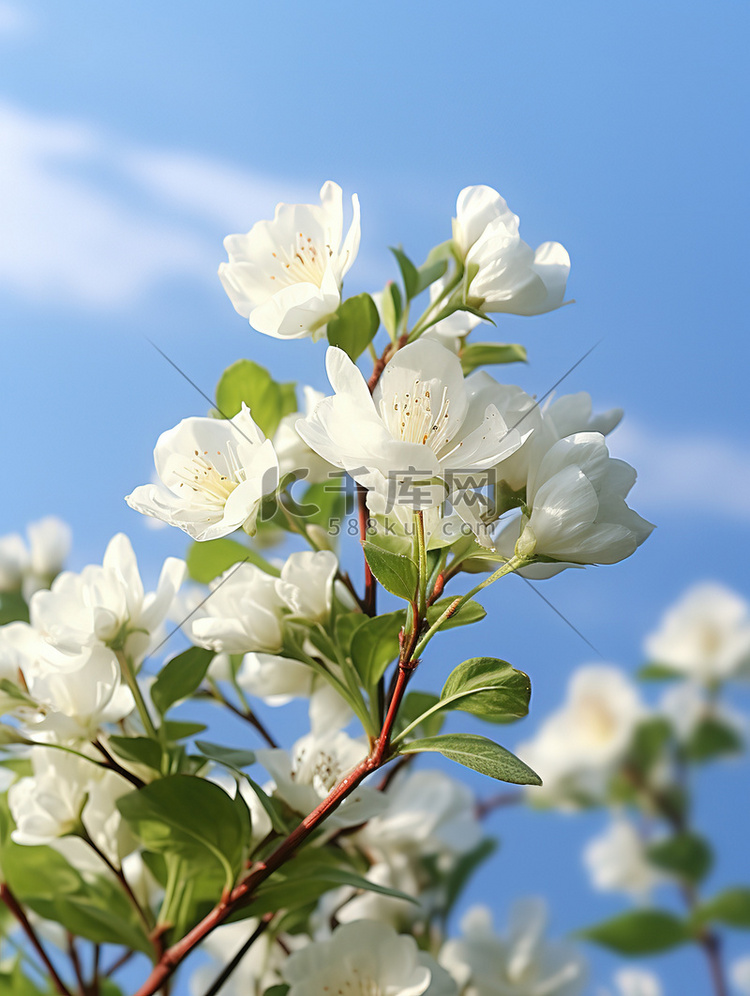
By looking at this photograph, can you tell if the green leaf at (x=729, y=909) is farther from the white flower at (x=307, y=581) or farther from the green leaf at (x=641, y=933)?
the white flower at (x=307, y=581)

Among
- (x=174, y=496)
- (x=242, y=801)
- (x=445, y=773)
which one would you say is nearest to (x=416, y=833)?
(x=445, y=773)

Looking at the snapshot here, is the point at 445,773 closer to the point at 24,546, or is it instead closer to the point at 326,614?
the point at 326,614

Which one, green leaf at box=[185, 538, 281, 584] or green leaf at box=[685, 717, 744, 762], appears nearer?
green leaf at box=[185, 538, 281, 584]

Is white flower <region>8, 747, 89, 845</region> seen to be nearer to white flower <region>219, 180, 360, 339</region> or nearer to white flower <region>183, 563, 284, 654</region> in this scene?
white flower <region>183, 563, 284, 654</region>

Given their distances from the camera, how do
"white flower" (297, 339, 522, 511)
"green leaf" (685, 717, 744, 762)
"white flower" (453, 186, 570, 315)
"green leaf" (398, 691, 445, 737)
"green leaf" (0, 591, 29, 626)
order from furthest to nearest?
"green leaf" (685, 717, 744, 762) < "green leaf" (0, 591, 29, 626) < "green leaf" (398, 691, 445, 737) < "white flower" (453, 186, 570, 315) < "white flower" (297, 339, 522, 511)

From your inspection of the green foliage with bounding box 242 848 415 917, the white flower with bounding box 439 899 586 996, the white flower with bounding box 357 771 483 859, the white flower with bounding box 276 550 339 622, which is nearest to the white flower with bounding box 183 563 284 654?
the white flower with bounding box 276 550 339 622

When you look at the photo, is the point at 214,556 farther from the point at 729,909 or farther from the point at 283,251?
the point at 729,909

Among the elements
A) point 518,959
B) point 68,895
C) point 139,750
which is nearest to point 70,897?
point 68,895
